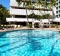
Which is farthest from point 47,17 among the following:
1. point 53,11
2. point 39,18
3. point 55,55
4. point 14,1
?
point 55,55

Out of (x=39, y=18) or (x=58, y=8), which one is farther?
(x=58, y=8)

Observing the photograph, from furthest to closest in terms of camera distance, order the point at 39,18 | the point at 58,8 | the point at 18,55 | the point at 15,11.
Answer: the point at 58,8 < the point at 15,11 < the point at 39,18 < the point at 18,55

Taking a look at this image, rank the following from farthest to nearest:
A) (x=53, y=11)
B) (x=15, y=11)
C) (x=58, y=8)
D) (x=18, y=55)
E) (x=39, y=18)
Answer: (x=58, y=8) → (x=53, y=11) → (x=15, y=11) → (x=39, y=18) → (x=18, y=55)

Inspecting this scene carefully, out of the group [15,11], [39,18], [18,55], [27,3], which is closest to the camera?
[18,55]

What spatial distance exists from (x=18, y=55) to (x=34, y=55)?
1.41m

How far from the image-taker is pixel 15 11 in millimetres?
52031

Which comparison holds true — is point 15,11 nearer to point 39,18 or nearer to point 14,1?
point 14,1

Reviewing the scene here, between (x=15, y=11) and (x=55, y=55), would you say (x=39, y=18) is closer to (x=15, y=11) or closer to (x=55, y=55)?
(x=15, y=11)

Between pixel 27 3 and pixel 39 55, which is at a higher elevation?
pixel 27 3

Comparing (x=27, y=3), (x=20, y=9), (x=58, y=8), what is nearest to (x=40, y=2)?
(x=27, y=3)

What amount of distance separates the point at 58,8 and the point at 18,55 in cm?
6559

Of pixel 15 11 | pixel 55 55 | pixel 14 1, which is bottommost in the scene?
pixel 55 55

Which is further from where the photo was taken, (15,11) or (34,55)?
(15,11)

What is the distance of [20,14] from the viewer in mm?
53031
